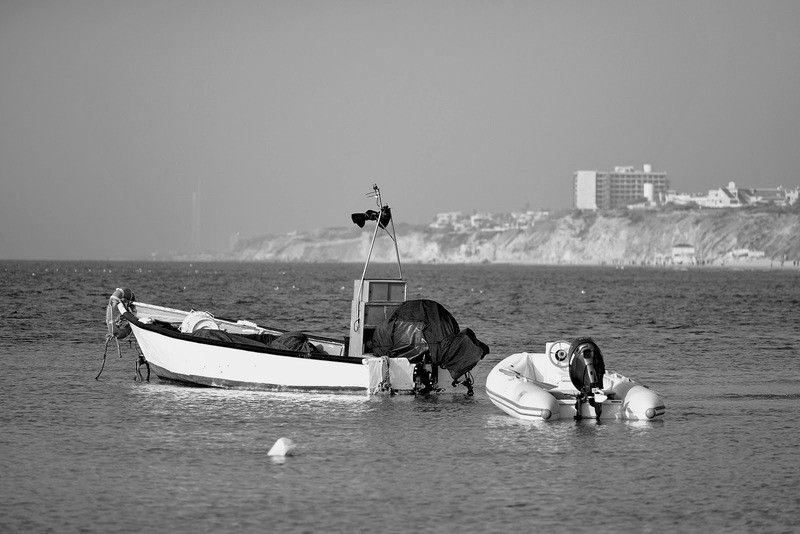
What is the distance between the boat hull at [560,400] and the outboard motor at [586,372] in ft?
Result: 0.30

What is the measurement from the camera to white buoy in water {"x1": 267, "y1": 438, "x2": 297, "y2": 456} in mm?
16766

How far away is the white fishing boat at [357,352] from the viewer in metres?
23.0

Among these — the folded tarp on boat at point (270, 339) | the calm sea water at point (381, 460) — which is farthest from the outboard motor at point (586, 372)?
the folded tarp on boat at point (270, 339)

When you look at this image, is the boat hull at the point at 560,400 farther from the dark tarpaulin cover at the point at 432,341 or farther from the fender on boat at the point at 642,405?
the dark tarpaulin cover at the point at 432,341

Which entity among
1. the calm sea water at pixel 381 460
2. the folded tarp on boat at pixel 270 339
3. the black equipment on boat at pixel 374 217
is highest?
the black equipment on boat at pixel 374 217

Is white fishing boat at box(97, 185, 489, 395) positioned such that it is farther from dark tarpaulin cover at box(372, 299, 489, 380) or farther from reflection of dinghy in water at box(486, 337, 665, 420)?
reflection of dinghy in water at box(486, 337, 665, 420)

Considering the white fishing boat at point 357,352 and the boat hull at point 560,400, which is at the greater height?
the white fishing boat at point 357,352

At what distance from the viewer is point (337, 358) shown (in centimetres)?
2303

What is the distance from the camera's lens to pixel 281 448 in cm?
1681

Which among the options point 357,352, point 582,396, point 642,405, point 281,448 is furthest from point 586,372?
point 281,448

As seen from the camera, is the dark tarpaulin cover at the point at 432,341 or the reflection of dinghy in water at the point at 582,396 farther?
the dark tarpaulin cover at the point at 432,341

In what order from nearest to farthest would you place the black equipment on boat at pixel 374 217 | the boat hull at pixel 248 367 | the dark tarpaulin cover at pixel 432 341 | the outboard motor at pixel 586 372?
the outboard motor at pixel 586 372 < the boat hull at pixel 248 367 < the dark tarpaulin cover at pixel 432 341 < the black equipment on boat at pixel 374 217

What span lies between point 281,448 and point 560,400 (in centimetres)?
637

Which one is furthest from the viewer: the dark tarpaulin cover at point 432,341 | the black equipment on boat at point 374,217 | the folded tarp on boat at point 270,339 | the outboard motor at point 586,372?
the black equipment on boat at point 374,217
